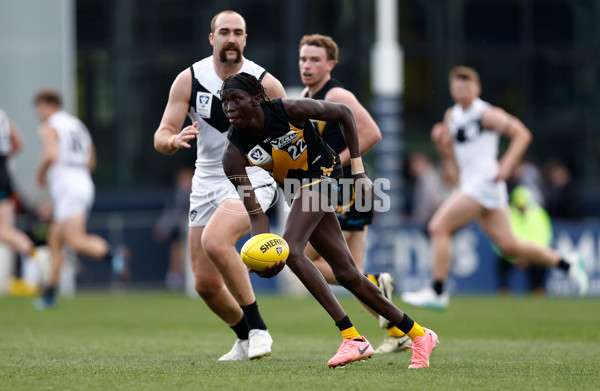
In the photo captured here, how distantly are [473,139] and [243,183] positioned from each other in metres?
5.78

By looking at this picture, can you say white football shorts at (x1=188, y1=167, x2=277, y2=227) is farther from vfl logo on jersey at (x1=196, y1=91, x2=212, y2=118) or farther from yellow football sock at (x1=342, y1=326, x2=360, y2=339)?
yellow football sock at (x1=342, y1=326, x2=360, y2=339)

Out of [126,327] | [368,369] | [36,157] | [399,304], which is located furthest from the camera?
[36,157]

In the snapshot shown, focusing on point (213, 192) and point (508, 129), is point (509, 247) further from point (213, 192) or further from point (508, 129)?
point (213, 192)

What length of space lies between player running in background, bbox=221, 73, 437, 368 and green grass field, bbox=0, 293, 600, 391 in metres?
0.35

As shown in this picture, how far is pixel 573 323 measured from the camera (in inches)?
437

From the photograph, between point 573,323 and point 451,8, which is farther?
point 451,8

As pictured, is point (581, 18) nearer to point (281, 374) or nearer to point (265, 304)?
point (265, 304)

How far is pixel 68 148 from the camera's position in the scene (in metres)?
13.8

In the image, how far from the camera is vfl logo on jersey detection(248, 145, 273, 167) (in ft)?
21.0

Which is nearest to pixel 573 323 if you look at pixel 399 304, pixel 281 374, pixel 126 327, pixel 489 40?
pixel 399 304

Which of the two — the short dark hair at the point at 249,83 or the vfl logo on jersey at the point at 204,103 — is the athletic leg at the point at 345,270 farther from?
the vfl logo on jersey at the point at 204,103

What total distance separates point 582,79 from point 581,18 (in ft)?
4.43

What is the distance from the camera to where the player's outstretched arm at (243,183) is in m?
6.37

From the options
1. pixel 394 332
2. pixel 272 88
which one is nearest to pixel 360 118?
pixel 272 88
